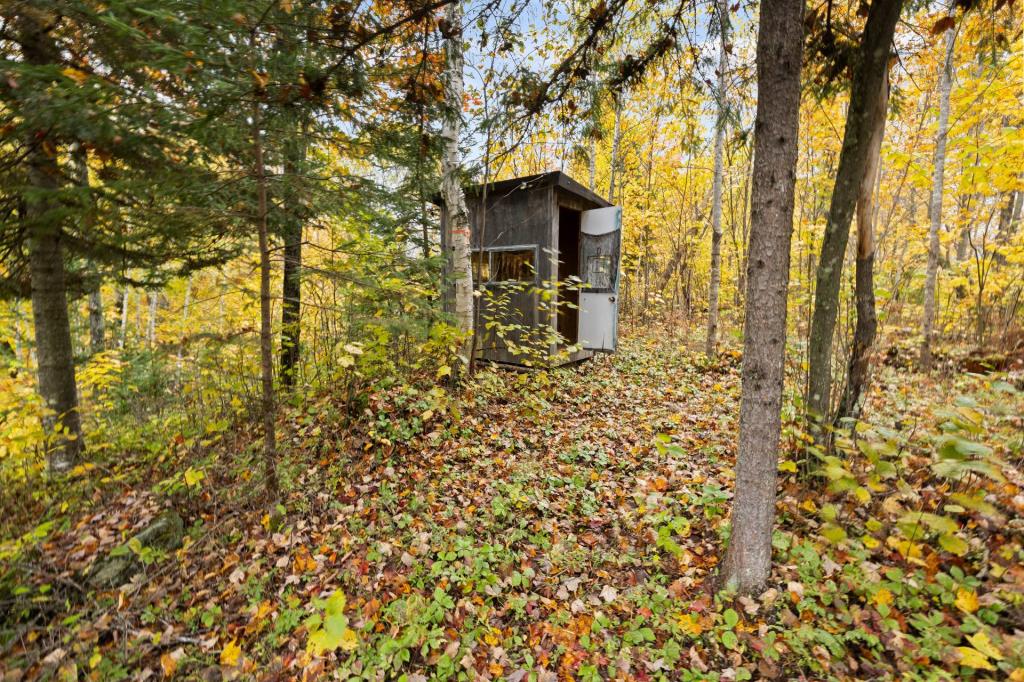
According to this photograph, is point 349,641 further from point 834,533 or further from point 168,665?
point 834,533

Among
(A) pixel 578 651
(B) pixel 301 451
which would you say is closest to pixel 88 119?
(B) pixel 301 451

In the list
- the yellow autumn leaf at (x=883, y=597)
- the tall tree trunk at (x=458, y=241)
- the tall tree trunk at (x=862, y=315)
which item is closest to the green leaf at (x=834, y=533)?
the yellow autumn leaf at (x=883, y=597)

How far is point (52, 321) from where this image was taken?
431 centimetres

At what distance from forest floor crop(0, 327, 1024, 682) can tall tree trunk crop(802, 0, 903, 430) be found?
433 mm

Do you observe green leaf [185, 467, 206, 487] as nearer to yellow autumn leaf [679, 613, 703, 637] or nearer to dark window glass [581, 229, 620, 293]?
yellow autumn leaf [679, 613, 703, 637]

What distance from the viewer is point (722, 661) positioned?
2139 mm

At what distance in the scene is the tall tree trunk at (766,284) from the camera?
2.07m

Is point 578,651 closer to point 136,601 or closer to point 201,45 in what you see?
point 136,601

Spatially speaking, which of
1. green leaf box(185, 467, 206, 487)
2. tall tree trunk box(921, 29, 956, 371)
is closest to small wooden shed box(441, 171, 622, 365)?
green leaf box(185, 467, 206, 487)

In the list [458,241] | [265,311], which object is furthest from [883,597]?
[458,241]

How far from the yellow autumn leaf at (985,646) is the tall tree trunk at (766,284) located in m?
0.83

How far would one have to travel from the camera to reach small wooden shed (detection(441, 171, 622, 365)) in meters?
6.66

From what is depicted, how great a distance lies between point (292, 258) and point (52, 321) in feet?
9.03

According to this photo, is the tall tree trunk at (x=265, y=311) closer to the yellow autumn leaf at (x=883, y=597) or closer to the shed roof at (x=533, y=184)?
the shed roof at (x=533, y=184)
